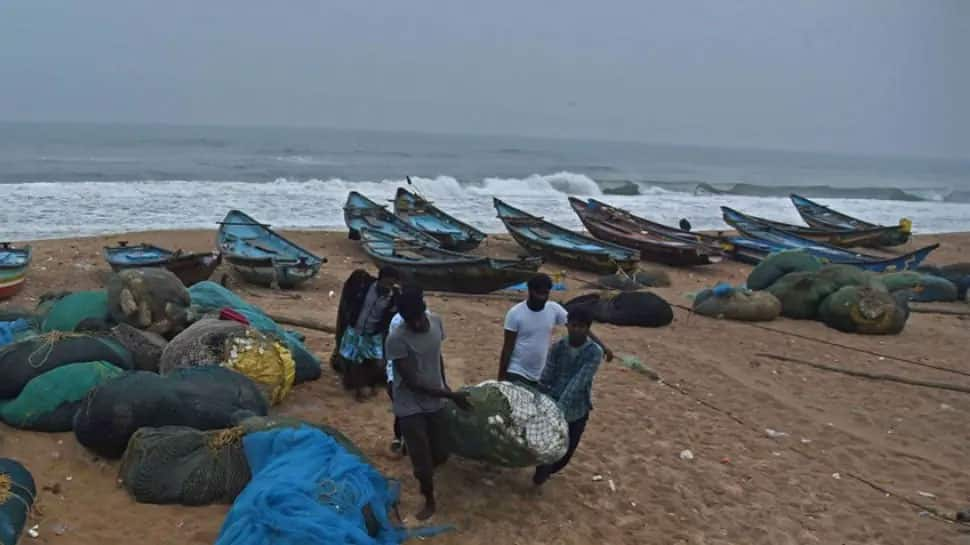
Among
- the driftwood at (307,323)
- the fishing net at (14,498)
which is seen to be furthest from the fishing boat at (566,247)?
the fishing net at (14,498)

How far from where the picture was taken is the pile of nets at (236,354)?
6.02 metres

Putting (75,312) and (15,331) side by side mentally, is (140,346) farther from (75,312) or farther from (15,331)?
(15,331)

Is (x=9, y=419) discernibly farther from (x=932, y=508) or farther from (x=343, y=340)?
(x=932, y=508)

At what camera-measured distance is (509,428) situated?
4789 mm

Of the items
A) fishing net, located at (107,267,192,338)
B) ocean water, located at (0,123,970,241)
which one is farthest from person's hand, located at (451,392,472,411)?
ocean water, located at (0,123,970,241)

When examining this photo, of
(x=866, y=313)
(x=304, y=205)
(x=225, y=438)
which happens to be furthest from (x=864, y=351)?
(x=304, y=205)

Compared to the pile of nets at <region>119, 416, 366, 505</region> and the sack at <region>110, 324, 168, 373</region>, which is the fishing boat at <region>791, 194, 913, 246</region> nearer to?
the sack at <region>110, 324, 168, 373</region>

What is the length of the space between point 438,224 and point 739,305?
925 centimetres

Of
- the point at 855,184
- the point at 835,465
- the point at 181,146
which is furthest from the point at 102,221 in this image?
the point at 855,184

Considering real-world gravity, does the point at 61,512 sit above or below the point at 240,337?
below

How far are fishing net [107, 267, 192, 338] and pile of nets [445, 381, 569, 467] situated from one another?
3.17 m

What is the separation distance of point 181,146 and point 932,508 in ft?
193

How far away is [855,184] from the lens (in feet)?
211

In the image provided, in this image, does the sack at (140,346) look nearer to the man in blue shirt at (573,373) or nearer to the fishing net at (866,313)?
the man in blue shirt at (573,373)
